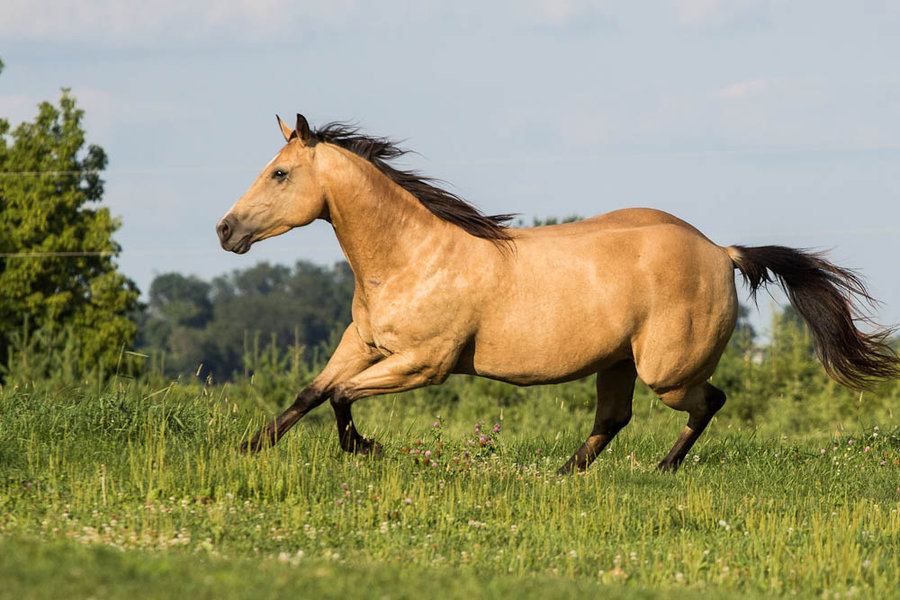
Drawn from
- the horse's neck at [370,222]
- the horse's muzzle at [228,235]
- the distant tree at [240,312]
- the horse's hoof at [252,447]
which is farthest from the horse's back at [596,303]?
the distant tree at [240,312]

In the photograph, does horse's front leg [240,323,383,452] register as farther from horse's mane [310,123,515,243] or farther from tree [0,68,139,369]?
tree [0,68,139,369]

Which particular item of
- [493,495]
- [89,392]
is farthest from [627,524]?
[89,392]

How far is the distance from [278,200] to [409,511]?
7.67 ft

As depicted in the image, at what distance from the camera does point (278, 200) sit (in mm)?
7188

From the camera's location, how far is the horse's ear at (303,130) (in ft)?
23.4

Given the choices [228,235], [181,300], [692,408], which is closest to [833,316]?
[692,408]

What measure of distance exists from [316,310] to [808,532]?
72251 mm

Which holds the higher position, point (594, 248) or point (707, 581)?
point (594, 248)

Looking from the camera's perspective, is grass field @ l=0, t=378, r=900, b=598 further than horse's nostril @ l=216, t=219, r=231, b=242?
No

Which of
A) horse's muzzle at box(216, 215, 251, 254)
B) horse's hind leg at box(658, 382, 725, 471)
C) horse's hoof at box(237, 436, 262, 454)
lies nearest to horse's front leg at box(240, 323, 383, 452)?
horse's hoof at box(237, 436, 262, 454)

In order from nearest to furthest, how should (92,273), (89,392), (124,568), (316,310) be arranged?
(124,568) < (89,392) < (92,273) < (316,310)

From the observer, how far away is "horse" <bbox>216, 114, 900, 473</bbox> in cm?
725

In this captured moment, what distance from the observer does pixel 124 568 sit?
13.3 ft

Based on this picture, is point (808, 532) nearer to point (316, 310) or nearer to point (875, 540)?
point (875, 540)
